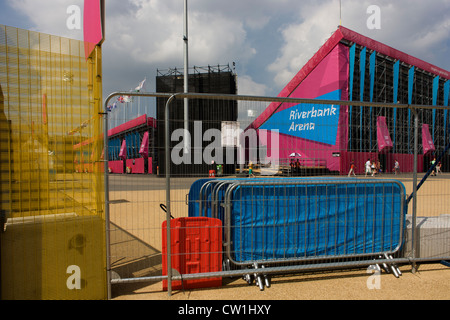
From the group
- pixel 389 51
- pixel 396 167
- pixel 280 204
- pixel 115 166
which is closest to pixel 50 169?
pixel 115 166

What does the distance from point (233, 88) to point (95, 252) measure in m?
25.8

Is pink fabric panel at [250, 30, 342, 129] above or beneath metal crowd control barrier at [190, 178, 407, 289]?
above

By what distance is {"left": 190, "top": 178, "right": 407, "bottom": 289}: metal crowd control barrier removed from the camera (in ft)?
12.4

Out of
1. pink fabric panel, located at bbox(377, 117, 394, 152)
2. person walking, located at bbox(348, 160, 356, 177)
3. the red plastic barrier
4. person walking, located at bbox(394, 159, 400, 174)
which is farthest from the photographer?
person walking, located at bbox(348, 160, 356, 177)

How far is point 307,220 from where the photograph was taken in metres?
3.96

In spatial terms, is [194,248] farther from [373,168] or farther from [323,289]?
[373,168]

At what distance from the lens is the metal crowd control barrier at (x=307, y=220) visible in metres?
3.78

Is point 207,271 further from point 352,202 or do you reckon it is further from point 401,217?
point 401,217

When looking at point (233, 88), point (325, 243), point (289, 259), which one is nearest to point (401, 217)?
point (325, 243)

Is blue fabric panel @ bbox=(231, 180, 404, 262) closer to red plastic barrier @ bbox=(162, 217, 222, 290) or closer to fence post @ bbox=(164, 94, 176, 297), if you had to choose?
red plastic barrier @ bbox=(162, 217, 222, 290)

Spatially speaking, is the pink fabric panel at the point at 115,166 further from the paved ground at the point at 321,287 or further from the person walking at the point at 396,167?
the person walking at the point at 396,167

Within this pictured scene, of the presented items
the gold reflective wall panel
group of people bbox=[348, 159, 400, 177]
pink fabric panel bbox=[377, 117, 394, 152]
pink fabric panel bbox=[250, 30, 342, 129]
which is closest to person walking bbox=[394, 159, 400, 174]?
group of people bbox=[348, 159, 400, 177]

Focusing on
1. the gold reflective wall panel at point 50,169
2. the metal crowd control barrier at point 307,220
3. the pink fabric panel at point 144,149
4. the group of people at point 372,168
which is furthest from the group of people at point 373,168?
the gold reflective wall panel at point 50,169

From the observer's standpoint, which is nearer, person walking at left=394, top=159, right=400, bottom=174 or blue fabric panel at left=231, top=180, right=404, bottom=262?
blue fabric panel at left=231, top=180, right=404, bottom=262
